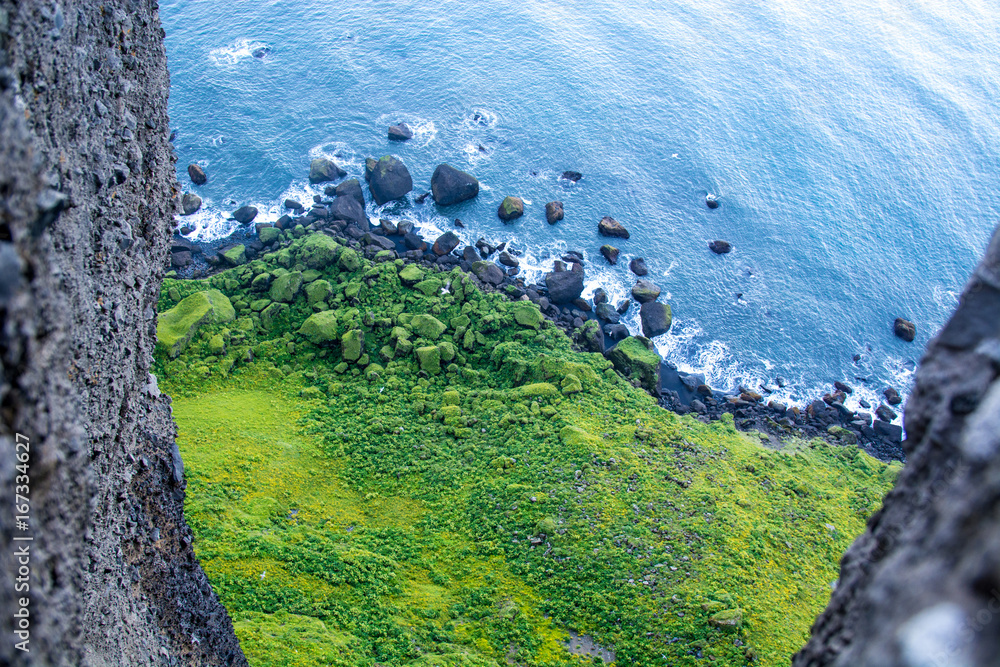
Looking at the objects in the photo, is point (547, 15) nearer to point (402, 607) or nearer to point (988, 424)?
point (402, 607)

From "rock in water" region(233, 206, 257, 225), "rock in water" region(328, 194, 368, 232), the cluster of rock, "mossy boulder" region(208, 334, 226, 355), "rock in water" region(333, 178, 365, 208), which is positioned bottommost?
the cluster of rock

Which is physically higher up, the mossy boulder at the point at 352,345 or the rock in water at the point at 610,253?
the rock in water at the point at 610,253

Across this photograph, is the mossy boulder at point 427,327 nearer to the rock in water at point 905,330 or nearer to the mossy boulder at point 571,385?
the mossy boulder at point 571,385

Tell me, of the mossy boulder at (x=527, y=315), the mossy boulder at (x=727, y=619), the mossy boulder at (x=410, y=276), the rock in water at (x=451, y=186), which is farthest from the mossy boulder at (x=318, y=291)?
the mossy boulder at (x=727, y=619)

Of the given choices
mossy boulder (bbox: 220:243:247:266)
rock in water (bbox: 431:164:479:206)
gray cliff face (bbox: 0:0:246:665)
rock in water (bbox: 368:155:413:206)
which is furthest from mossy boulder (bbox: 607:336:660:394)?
gray cliff face (bbox: 0:0:246:665)

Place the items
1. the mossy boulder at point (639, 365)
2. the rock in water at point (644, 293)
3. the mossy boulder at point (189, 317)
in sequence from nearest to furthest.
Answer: the mossy boulder at point (189, 317) → the mossy boulder at point (639, 365) → the rock in water at point (644, 293)

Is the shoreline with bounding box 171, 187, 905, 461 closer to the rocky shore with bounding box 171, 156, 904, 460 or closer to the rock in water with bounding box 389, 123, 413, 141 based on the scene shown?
the rocky shore with bounding box 171, 156, 904, 460
